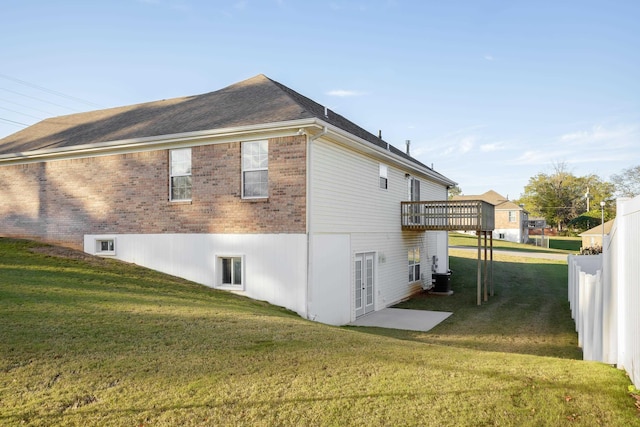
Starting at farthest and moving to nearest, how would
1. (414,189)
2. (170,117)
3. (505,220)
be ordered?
(505,220) < (414,189) < (170,117)

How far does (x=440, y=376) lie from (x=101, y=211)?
13439mm

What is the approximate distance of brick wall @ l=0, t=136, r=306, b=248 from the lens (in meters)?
12.1

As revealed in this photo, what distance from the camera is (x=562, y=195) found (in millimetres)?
76938

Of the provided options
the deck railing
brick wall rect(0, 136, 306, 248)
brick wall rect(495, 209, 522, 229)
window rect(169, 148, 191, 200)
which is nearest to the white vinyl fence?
brick wall rect(0, 136, 306, 248)

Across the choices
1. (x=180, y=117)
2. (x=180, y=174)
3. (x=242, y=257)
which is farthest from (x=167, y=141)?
(x=242, y=257)

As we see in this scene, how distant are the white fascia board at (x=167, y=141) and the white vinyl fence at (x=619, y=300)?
23.9 ft

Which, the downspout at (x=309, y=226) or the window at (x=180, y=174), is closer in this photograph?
the downspout at (x=309, y=226)

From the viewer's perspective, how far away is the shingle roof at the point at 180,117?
43.4 ft

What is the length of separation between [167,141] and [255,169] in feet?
10.7

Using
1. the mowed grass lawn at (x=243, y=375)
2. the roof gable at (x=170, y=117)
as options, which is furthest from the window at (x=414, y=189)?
the mowed grass lawn at (x=243, y=375)

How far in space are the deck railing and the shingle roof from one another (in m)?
4.13

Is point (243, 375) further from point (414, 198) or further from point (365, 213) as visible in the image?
point (414, 198)

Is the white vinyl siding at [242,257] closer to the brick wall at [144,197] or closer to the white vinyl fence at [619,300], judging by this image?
the brick wall at [144,197]

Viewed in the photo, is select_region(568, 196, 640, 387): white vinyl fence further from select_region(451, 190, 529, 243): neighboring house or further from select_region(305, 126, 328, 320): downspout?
select_region(451, 190, 529, 243): neighboring house
